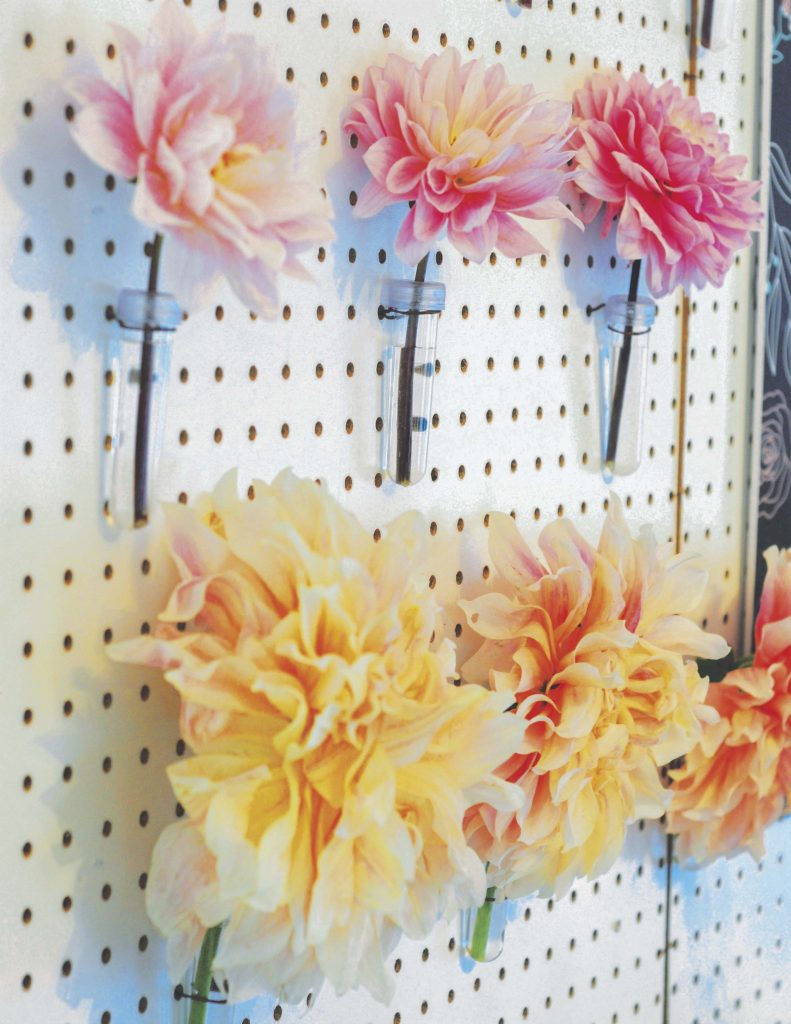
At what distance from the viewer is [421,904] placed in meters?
0.87

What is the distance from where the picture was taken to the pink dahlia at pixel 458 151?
0.93 m

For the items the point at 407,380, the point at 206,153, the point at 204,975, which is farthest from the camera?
the point at 407,380

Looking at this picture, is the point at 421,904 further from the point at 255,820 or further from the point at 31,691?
the point at 31,691

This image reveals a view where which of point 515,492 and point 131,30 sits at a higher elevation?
point 131,30

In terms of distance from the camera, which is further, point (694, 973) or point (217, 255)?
point (694, 973)

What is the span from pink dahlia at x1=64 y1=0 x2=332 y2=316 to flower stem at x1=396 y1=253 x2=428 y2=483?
200 millimetres

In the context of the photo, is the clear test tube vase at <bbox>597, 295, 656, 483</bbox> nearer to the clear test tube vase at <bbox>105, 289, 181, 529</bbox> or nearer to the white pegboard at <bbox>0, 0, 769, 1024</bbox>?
the white pegboard at <bbox>0, 0, 769, 1024</bbox>

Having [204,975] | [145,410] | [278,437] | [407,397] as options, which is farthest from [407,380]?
[204,975]

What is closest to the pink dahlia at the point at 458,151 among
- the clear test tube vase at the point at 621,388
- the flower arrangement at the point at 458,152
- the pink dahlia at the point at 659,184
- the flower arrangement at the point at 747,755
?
the flower arrangement at the point at 458,152

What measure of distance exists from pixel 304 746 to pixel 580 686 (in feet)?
0.98

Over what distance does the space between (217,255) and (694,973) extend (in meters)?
0.99

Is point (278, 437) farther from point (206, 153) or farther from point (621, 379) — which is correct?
point (621, 379)

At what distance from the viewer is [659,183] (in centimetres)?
108

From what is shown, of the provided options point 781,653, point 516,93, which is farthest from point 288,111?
point 781,653
